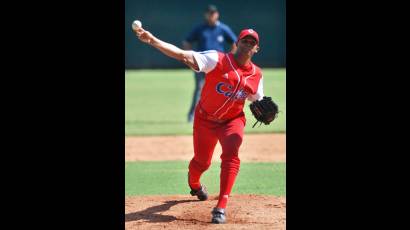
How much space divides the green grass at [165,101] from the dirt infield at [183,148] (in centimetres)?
65

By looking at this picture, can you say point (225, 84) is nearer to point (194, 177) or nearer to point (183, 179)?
point (194, 177)

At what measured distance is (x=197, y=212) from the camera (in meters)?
6.50

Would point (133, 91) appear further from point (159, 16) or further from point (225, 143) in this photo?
point (225, 143)

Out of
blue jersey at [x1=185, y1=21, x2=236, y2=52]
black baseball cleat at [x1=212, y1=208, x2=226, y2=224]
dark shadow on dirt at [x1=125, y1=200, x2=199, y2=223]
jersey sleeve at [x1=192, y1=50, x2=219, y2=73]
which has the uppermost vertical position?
blue jersey at [x1=185, y1=21, x2=236, y2=52]

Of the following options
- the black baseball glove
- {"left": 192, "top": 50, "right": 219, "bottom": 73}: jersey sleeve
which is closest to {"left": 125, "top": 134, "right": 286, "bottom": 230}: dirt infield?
the black baseball glove

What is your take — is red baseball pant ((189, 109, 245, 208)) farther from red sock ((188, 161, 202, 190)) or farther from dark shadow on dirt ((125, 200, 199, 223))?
dark shadow on dirt ((125, 200, 199, 223))

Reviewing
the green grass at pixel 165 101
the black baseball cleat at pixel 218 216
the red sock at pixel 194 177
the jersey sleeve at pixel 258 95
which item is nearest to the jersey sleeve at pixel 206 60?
the jersey sleeve at pixel 258 95

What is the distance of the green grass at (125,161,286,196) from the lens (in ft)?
25.7

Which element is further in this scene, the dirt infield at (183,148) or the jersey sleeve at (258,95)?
the dirt infield at (183,148)

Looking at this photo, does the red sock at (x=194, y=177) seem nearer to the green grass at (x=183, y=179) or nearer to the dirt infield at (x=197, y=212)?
the dirt infield at (x=197, y=212)

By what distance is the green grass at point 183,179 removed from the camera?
7.84 metres

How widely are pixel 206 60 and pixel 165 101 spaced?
12370mm

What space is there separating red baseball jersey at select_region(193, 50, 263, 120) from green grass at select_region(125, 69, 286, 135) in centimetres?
242

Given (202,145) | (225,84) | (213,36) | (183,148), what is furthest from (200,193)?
(213,36)
